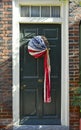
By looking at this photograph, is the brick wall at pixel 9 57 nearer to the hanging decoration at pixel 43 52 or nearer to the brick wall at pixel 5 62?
the brick wall at pixel 5 62

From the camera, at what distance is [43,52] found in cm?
785

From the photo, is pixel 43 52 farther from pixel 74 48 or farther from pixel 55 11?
pixel 55 11

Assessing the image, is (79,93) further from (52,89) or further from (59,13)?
(59,13)

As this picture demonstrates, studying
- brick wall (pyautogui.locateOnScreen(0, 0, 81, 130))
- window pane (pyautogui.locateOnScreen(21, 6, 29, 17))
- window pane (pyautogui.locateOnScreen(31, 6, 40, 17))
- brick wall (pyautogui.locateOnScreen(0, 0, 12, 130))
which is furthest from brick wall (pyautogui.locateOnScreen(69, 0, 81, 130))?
brick wall (pyautogui.locateOnScreen(0, 0, 12, 130))

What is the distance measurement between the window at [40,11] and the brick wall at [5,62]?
39 cm

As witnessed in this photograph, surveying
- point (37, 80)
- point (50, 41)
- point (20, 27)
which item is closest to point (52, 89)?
point (37, 80)

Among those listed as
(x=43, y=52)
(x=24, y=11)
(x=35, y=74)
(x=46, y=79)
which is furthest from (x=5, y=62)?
(x=24, y=11)

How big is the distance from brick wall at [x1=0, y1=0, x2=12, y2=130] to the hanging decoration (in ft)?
1.71

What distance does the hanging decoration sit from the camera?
7828mm

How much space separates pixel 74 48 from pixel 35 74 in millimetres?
1093

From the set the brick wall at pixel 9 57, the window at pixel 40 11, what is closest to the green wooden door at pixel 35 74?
the window at pixel 40 11

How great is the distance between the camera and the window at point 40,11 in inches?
313

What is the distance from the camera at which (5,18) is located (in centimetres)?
776

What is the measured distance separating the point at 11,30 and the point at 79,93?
207 centimetres
